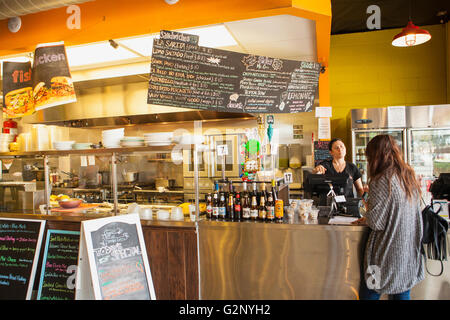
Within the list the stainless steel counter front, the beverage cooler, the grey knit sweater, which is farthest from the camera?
the beverage cooler

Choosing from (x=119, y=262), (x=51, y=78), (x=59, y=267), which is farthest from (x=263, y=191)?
(x=51, y=78)

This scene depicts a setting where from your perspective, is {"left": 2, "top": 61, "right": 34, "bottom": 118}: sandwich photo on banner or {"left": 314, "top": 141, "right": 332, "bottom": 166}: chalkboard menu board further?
{"left": 314, "top": 141, "right": 332, "bottom": 166}: chalkboard menu board

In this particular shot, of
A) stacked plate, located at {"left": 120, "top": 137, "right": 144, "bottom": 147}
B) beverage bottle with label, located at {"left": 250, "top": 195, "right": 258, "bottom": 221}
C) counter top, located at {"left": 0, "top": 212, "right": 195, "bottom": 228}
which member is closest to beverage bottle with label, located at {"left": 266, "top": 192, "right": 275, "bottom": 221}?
beverage bottle with label, located at {"left": 250, "top": 195, "right": 258, "bottom": 221}

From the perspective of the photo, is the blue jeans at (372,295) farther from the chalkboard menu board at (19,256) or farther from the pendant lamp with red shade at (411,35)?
the pendant lamp with red shade at (411,35)

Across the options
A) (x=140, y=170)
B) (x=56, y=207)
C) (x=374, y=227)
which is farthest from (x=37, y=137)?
(x=374, y=227)

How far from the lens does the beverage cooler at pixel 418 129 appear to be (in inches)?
187

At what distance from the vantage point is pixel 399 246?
2.19 metres

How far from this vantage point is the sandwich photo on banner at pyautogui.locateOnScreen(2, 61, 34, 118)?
338cm

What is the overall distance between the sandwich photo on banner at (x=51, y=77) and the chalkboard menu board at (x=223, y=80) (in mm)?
873

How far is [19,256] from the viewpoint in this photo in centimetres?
293

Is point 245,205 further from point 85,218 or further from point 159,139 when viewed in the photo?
point 85,218

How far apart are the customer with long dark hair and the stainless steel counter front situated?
29cm

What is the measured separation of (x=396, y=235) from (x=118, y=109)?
196 inches

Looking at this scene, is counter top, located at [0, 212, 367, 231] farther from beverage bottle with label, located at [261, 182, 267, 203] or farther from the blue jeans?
the blue jeans
